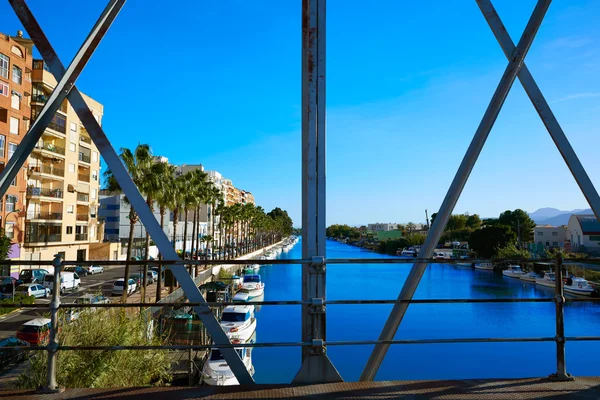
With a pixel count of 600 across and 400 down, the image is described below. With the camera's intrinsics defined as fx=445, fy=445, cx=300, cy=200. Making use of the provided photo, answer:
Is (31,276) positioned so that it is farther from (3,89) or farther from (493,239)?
(493,239)

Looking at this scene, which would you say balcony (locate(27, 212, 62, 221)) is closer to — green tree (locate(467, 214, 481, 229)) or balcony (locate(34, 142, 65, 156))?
balcony (locate(34, 142, 65, 156))

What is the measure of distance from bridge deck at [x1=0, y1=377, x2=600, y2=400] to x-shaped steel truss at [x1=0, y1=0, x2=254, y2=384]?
21 cm

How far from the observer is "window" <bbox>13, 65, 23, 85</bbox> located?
2981cm

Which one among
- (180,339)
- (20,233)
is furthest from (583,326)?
(20,233)

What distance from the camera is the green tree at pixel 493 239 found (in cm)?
6488

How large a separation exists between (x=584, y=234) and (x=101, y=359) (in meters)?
72.1

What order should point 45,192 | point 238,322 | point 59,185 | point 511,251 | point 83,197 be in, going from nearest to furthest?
point 238,322
point 45,192
point 59,185
point 83,197
point 511,251

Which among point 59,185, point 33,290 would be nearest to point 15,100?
point 59,185

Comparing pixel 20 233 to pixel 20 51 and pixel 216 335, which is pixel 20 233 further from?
pixel 216 335

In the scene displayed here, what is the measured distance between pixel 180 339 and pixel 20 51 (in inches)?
981

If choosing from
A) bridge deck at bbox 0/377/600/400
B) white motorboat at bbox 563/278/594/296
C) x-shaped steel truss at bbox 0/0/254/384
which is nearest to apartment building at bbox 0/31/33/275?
x-shaped steel truss at bbox 0/0/254/384

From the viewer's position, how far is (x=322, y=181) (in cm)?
325

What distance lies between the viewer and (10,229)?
31.5 metres

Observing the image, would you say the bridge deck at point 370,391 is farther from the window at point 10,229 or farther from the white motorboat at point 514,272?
the white motorboat at point 514,272
